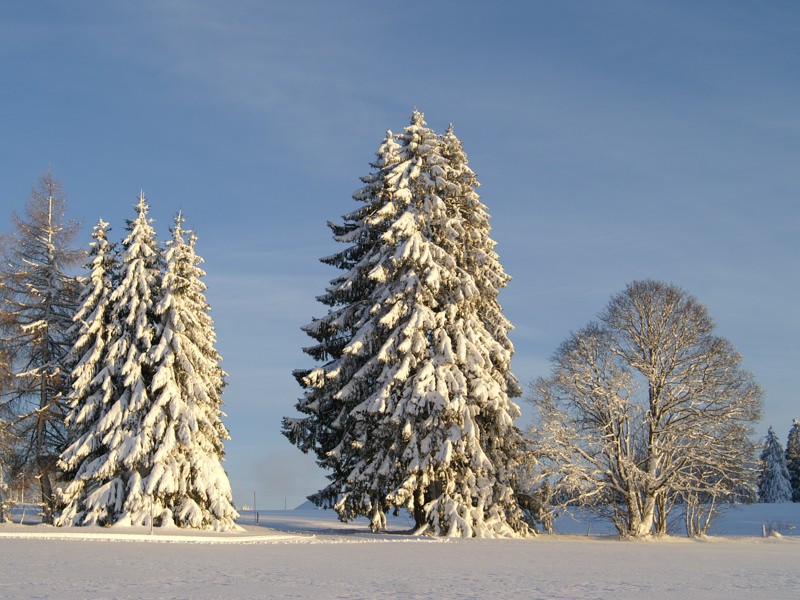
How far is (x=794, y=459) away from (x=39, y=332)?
3172 inches

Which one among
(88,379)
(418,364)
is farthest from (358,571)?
(88,379)

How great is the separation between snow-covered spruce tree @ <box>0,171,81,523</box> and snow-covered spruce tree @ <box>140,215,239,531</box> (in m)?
6.32

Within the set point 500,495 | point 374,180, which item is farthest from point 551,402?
point 374,180

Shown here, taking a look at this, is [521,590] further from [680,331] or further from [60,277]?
[60,277]

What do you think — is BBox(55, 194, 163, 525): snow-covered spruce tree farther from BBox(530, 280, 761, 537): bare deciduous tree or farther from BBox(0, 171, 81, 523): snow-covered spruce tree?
BBox(530, 280, 761, 537): bare deciduous tree

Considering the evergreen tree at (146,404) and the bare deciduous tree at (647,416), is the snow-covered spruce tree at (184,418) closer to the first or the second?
the evergreen tree at (146,404)

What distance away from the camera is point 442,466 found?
3034 centimetres

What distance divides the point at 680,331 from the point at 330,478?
16343mm

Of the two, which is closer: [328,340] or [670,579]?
[670,579]

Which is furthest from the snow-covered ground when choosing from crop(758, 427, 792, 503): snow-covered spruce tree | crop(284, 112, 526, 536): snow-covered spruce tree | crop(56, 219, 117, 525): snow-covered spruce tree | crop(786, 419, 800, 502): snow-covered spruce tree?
crop(786, 419, 800, 502): snow-covered spruce tree

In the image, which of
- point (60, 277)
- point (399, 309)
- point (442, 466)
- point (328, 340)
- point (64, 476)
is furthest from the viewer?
point (60, 277)

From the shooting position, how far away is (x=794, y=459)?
295ft

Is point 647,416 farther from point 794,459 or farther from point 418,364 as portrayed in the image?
point 794,459

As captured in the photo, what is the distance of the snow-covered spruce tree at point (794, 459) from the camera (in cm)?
8938
